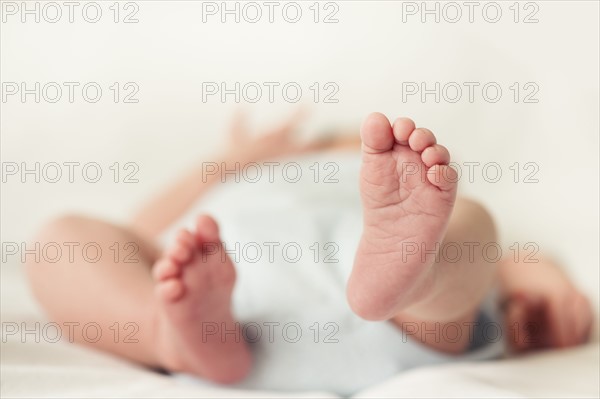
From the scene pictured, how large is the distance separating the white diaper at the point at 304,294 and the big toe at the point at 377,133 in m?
0.27

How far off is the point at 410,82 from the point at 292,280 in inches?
26.1

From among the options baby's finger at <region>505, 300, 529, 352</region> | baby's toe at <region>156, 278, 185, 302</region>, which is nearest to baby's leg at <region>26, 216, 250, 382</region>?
baby's toe at <region>156, 278, 185, 302</region>

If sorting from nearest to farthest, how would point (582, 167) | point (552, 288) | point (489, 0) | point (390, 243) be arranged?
point (390, 243), point (552, 288), point (582, 167), point (489, 0)

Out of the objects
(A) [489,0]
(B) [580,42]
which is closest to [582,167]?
(B) [580,42]

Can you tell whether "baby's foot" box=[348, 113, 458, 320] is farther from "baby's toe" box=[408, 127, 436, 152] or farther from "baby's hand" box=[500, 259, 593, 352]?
"baby's hand" box=[500, 259, 593, 352]

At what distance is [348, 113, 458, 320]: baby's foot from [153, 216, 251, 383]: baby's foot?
0.16 metres

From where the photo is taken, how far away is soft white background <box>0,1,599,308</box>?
116 cm

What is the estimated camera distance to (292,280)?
2.76ft

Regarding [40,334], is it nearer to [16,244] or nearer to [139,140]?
[16,244]

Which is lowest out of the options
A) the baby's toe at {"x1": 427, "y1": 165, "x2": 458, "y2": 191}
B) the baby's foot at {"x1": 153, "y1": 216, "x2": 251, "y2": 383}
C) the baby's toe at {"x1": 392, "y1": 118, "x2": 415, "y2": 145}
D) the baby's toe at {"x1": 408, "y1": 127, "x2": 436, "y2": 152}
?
the baby's foot at {"x1": 153, "y1": 216, "x2": 251, "y2": 383}

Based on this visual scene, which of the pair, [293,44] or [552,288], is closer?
[552,288]

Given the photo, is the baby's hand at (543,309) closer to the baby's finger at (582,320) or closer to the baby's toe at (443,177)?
the baby's finger at (582,320)

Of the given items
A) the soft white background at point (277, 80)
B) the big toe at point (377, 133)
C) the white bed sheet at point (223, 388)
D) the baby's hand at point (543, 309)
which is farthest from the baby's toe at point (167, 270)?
the soft white background at point (277, 80)

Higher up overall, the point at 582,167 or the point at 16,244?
the point at 582,167
